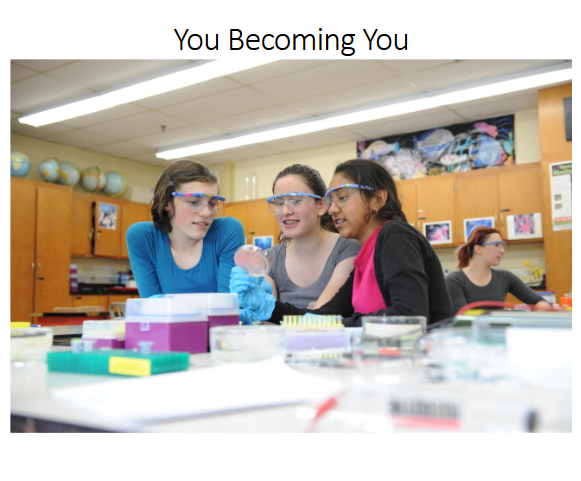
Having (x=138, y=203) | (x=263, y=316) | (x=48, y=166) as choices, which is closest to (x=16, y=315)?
(x=48, y=166)

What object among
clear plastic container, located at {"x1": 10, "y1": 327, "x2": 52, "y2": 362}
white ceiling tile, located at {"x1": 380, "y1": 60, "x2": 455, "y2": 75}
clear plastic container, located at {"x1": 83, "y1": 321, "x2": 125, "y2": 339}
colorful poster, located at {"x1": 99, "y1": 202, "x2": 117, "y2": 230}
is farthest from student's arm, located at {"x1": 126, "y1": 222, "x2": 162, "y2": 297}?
colorful poster, located at {"x1": 99, "y1": 202, "x2": 117, "y2": 230}

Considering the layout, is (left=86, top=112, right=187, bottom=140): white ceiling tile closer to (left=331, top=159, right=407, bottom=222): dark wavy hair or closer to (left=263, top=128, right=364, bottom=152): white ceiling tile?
(left=263, top=128, right=364, bottom=152): white ceiling tile

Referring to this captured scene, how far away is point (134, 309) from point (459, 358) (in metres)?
0.72

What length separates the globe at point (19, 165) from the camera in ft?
21.0

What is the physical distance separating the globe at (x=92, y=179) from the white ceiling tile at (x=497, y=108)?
479cm

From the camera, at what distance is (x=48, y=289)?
653 centimetres

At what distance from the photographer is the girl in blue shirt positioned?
2.27 metres

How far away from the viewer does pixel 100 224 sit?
7.39m

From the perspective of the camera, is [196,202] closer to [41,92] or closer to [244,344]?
[244,344]

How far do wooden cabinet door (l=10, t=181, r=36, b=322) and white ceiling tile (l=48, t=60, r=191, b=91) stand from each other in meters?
1.81

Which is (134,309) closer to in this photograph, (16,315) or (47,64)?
(47,64)

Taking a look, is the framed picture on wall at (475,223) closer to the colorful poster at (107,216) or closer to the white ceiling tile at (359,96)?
the white ceiling tile at (359,96)

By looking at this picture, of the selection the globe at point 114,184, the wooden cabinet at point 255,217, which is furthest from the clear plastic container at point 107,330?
the globe at point 114,184

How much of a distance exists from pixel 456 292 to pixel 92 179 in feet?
17.8
